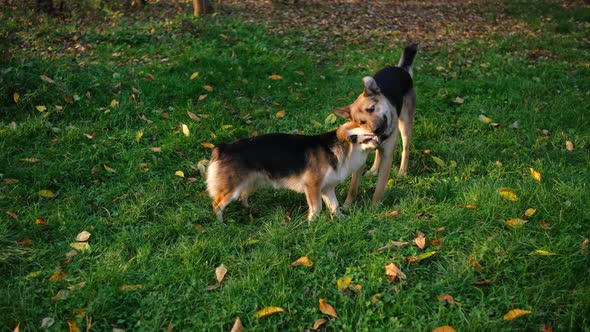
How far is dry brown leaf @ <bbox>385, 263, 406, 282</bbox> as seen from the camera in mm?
3477

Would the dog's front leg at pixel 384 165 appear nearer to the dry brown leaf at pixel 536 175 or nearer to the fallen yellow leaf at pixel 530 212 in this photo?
the fallen yellow leaf at pixel 530 212

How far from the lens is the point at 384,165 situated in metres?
4.74

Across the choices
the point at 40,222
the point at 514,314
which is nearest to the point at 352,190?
the point at 514,314

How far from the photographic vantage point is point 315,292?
343 cm

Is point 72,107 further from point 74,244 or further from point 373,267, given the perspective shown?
point 373,267

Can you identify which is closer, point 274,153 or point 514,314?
point 514,314

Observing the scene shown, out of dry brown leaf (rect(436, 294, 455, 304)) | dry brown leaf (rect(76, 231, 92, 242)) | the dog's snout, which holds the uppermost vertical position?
the dog's snout

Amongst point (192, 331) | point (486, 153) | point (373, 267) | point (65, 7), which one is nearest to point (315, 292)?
point (373, 267)

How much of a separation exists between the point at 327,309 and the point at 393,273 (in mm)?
584

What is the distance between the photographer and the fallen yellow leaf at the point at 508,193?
4.17 metres

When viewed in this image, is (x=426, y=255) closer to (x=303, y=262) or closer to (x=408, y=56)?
(x=303, y=262)

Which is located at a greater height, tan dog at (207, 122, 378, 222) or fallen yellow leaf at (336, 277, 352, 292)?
tan dog at (207, 122, 378, 222)

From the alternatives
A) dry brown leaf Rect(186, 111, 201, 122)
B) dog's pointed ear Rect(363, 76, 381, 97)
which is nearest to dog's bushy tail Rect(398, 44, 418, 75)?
dog's pointed ear Rect(363, 76, 381, 97)

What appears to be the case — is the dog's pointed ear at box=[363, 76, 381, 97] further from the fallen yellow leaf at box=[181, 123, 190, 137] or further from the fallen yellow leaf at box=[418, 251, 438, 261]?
the fallen yellow leaf at box=[181, 123, 190, 137]
